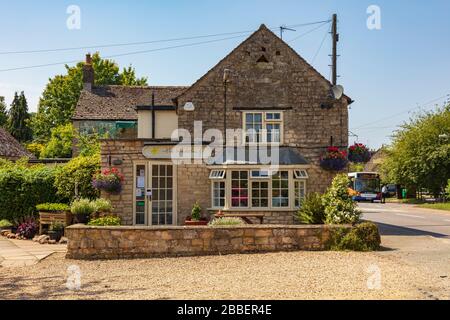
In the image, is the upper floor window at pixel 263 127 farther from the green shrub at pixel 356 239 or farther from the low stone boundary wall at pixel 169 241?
the low stone boundary wall at pixel 169 241

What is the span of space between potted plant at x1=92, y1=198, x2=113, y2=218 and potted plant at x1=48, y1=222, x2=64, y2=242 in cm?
112

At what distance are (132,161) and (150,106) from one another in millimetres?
3480

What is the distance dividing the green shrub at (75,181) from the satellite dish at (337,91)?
8.72m

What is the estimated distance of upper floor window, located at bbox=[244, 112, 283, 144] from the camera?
18141 millimetres

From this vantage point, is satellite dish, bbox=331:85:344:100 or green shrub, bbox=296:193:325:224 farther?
satellite dish, bbox=331:85:344:100

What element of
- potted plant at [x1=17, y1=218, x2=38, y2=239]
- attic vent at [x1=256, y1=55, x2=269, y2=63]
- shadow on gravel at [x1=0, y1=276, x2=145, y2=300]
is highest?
attic vent at [x1=256, y1=55, x2=269, y2=63]

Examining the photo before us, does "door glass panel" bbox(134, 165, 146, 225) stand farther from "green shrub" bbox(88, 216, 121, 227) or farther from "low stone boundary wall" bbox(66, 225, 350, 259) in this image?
"low stone boundary wall" bbox(66, 225, 350, 259)

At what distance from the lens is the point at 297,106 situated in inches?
717

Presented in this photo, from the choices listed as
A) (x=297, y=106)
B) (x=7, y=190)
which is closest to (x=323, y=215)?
(x=297, y=106)

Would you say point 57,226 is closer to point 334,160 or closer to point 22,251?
point 22,251

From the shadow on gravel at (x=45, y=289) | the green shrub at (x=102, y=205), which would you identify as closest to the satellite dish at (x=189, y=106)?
the green shrub at (x=102, y=205)

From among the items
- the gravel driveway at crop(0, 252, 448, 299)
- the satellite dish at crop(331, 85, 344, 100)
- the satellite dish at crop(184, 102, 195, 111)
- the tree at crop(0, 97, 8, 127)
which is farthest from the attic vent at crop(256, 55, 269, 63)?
the tree at crop(0, 97, 8, 127)

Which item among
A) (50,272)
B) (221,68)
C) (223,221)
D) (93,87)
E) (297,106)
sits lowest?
(50,272)
